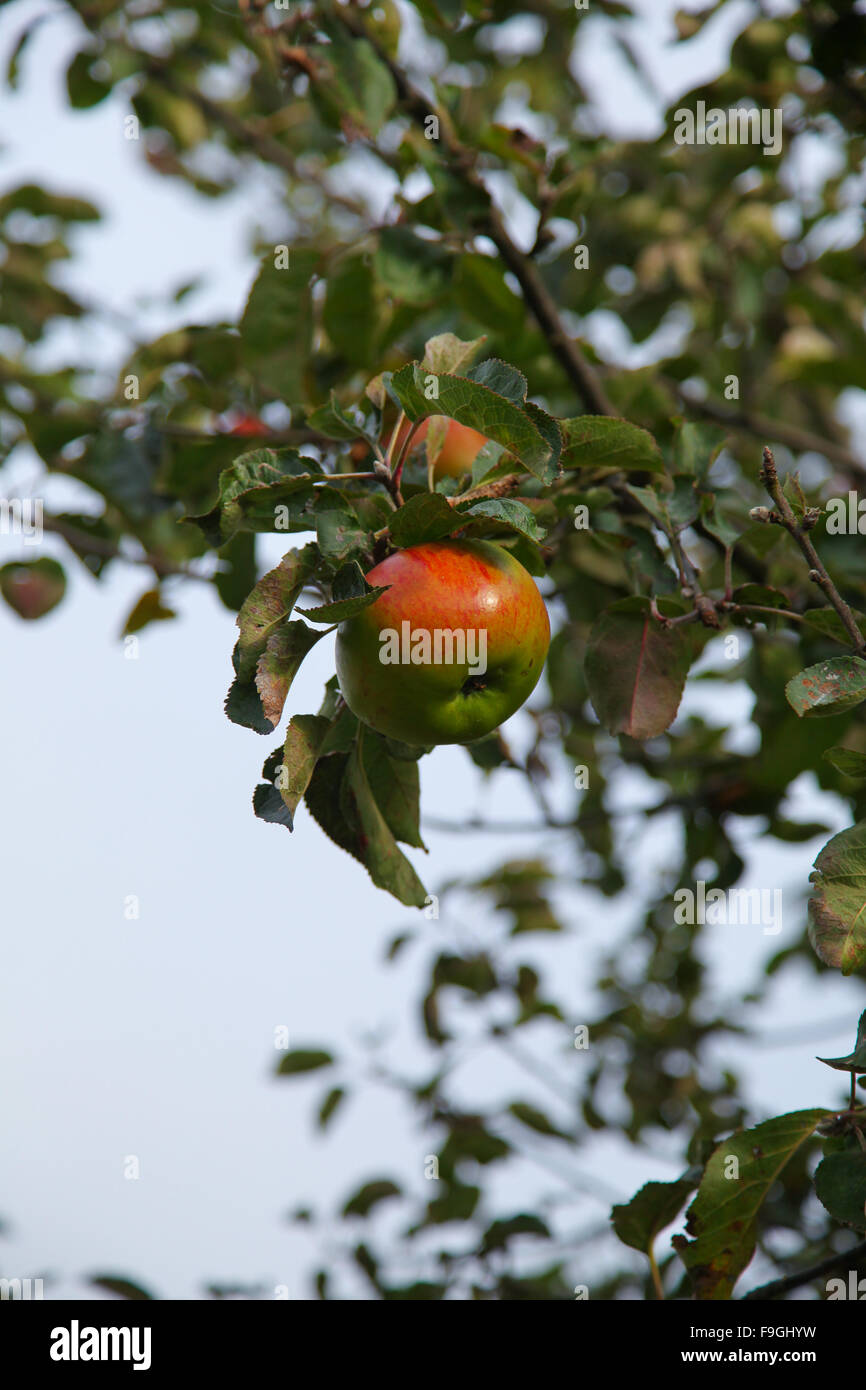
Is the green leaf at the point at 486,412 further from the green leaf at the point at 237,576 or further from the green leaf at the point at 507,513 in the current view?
the green leaf at the point at 237,576

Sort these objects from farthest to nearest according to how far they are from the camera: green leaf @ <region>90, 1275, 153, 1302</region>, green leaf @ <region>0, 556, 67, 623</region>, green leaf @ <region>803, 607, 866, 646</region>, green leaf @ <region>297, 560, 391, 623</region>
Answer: green leaf @ <region>0, 556, 67, 623</region>
green leaf @ <region>90, 1275, 153, 1302</region>
green leaf @ <region>803, 607, 866, 646</region>
green leaf @ <region>297, 560, 391, 623</region>

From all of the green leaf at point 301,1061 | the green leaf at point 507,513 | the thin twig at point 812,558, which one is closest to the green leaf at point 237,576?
the green leaf at point 507,513

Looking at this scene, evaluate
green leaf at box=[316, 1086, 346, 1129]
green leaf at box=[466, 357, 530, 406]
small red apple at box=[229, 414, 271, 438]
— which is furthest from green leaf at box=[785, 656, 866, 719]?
green leaf at box=[316, 1086, 346, 1129]

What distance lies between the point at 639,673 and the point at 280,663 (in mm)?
512

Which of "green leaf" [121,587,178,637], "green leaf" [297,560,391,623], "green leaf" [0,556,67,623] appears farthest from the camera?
"green leaf" [0,556,67,623]

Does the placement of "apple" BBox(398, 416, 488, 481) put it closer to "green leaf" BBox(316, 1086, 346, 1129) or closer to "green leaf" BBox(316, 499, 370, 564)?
"green leaf" BBox(316, 499, 370, 564)

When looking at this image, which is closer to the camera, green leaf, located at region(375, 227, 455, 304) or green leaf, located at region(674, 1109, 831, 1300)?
green leaf, located at region(674, 1109, 831, 1300)

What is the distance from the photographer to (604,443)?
1390 mm

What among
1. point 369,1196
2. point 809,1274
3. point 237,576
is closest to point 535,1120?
point 369,1196

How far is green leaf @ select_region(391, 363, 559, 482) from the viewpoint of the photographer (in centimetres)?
117

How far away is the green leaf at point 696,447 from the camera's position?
5.34ft

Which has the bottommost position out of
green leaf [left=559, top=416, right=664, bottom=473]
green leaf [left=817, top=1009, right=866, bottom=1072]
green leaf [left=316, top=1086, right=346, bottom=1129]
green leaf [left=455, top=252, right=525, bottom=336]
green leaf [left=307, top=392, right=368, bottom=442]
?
green leaf [left=316, top=1086, right=346, bottom=1129]

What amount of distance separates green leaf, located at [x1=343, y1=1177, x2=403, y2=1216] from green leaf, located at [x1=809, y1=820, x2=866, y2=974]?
2435 millimetres

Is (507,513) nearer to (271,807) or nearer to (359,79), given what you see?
(271,807)
